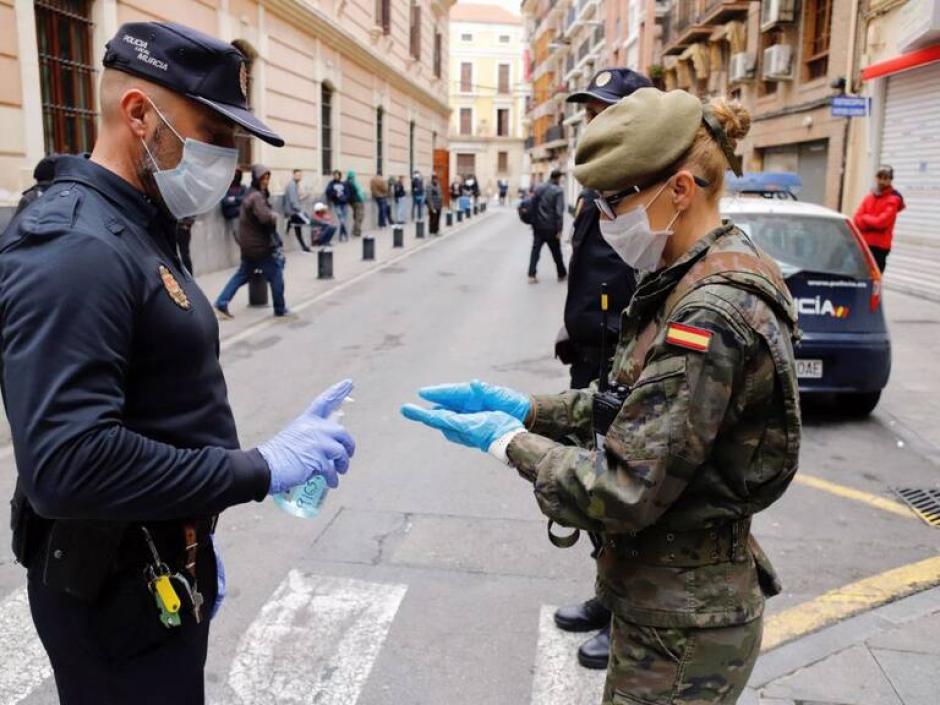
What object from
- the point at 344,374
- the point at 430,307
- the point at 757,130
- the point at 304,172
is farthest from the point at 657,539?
the point at 757,130

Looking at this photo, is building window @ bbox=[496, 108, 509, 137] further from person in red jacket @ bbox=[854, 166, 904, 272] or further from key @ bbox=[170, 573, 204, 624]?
key @ bbox=[170, 573, 204, 624]

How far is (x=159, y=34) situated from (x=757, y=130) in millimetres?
23486

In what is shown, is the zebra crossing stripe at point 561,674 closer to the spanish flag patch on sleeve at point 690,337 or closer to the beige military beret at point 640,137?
the spanish flag patch on sleeve at point 690,337

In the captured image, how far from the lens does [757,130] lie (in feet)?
75.5

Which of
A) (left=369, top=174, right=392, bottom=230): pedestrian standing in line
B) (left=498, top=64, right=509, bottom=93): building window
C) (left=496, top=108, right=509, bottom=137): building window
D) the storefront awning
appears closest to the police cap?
the storefront awning

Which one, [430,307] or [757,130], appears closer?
[430,307]

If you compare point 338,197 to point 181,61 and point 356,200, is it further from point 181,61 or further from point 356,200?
point 181,61

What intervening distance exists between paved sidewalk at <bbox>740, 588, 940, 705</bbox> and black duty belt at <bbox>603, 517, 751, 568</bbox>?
1.44 m

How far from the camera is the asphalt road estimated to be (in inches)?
126

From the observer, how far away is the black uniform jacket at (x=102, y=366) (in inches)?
56.6

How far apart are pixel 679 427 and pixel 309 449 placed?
768mm

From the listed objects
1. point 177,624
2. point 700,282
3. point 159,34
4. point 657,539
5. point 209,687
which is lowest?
point 209,687

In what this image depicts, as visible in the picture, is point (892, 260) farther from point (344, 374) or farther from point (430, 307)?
point (344, 374)

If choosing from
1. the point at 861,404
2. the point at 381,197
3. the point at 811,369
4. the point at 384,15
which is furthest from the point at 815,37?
the point at 811,369
